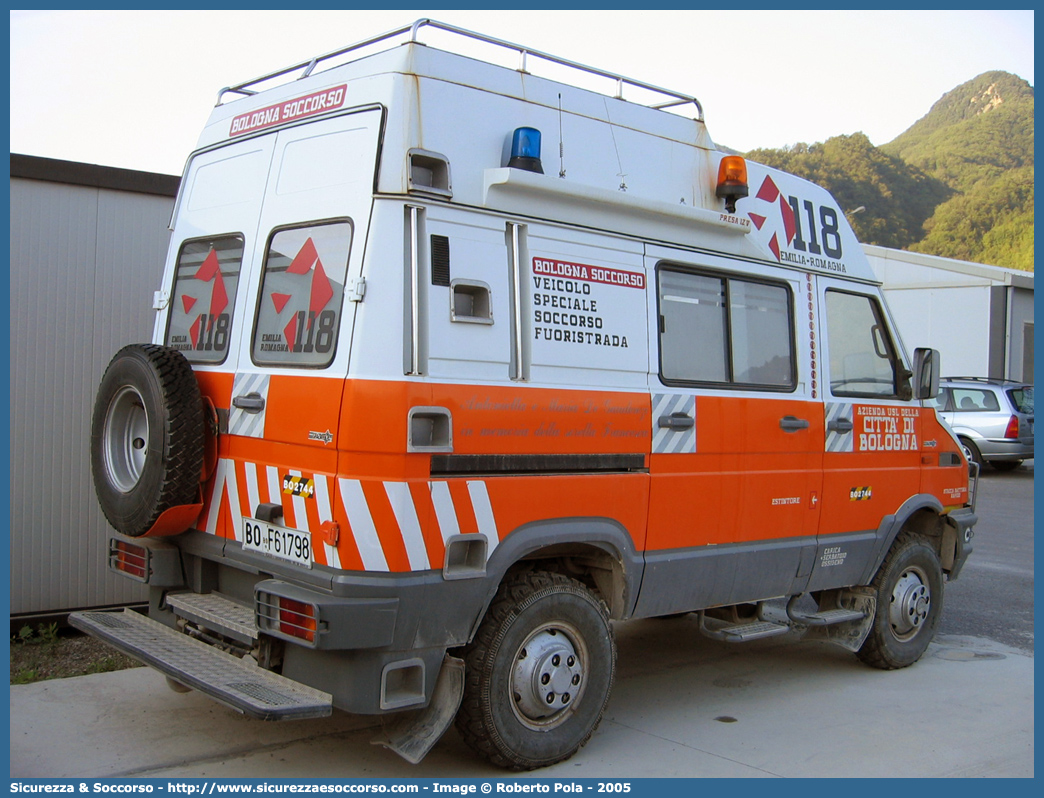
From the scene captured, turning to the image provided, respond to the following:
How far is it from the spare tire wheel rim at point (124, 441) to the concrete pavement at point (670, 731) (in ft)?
4.07

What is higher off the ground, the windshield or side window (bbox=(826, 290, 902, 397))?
side window (bbox=(826, 290, 902, 397))

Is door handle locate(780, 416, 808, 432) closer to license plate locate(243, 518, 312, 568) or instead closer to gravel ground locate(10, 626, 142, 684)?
license plate locate(243, 518, 312, 568)

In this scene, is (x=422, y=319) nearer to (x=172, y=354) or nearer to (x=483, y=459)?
(x=483, y=459)

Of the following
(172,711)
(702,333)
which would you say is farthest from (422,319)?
Result: (172,711)

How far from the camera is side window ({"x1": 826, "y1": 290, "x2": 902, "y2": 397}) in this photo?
6250 mm

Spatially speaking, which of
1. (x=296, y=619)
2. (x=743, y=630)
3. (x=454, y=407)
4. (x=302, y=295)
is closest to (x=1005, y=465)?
(x=743, y=630)

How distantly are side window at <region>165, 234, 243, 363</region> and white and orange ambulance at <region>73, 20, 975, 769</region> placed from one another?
0.07ft

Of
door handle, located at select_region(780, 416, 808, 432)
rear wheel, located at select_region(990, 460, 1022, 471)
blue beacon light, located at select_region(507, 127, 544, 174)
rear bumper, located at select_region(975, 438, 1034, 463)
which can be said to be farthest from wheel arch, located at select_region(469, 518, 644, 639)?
rear wheel, located at select_region(990, 460, 1022, 471)

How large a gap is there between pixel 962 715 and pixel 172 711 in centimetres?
429

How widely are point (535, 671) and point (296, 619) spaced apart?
114 centimetres

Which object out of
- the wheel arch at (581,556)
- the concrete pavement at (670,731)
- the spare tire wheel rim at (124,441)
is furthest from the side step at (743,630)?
the spare tire wheel rim at (124,441)

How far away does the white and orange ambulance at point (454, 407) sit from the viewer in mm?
4109

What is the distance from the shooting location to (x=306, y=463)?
423 centimetres

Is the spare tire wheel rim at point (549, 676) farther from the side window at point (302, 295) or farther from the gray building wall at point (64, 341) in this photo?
the gray building wall at point (64, 341)
